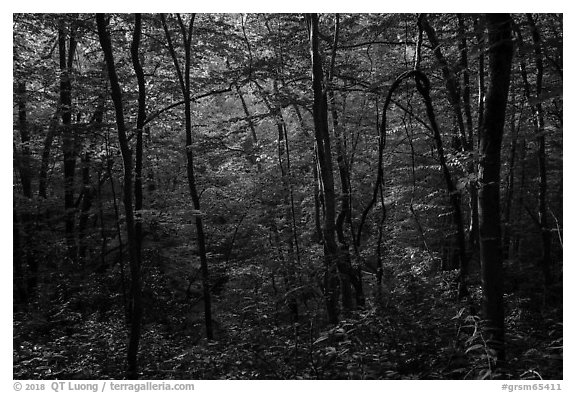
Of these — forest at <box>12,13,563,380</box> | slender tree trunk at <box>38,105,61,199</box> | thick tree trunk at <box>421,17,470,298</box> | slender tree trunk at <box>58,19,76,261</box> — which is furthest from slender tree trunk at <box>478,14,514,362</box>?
slender tree trunk at <box>38,105,61,199</box>

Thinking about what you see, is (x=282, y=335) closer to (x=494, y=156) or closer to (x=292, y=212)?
(x=292, y=212)

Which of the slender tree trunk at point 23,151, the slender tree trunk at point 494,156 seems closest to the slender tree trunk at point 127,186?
the slender tree trunk at point 494,156

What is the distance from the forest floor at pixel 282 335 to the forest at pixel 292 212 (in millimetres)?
41

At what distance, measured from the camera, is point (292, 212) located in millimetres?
9727

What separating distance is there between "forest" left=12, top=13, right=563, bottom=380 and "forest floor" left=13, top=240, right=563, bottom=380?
0.04 metres

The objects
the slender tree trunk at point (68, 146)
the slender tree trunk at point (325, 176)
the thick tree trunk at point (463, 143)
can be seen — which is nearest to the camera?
the thick tree trunk at point (463, 143)

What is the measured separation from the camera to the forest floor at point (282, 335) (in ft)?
13.4

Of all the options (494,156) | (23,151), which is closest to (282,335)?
(494,156)

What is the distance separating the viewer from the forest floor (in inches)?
161

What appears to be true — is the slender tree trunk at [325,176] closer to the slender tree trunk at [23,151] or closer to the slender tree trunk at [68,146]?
the slender tree trunk at [68,146]

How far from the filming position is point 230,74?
862cm

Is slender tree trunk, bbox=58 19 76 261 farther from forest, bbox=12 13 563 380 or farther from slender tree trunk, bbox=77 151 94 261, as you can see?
slender tree trunk, bbox=77 151 94 261

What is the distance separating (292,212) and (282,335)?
318cm
